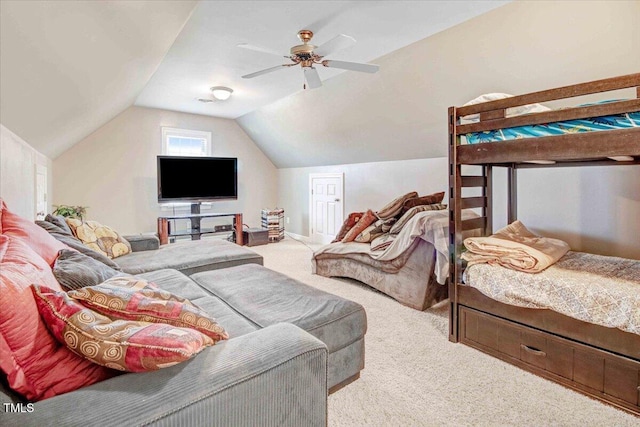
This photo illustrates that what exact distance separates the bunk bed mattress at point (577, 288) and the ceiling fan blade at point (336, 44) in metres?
1.82

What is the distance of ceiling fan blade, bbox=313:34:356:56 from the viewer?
229 cm

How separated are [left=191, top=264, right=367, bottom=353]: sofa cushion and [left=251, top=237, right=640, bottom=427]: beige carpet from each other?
32cm

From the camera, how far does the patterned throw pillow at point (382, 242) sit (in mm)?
3348

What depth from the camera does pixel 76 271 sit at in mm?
1395

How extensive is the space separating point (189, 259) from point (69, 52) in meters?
1.68

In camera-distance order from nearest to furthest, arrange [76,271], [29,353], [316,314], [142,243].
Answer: [29,353]
[76,271]
[316,314]
[142,243]

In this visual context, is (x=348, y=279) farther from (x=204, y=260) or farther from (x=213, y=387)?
(x=213, y=387)

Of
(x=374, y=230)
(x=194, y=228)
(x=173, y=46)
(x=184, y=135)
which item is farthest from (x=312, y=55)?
(x=184, y=135)

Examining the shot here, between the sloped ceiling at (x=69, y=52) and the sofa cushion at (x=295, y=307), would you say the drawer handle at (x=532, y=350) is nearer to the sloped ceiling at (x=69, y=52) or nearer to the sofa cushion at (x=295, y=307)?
the sofa cushion at (x=295, y=307)

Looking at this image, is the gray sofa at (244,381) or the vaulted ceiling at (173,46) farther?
the vaulted ceiling at (173,46)

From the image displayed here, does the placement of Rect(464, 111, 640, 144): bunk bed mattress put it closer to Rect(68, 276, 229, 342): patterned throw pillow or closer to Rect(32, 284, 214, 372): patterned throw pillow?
Rect(68, 276, 229, 342): patterned throw pillow

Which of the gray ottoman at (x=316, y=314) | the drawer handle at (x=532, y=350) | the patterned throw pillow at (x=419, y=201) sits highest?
the patterned throw pillow at (x=419, y=201)

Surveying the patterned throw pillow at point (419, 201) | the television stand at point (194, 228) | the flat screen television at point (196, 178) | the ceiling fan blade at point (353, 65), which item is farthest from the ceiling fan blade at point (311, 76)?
the television stand at point (194, 228)

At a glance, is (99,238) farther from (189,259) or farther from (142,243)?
(189,259)
